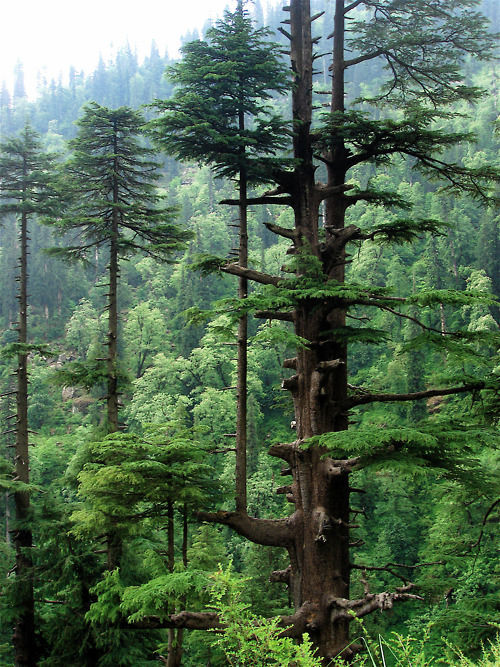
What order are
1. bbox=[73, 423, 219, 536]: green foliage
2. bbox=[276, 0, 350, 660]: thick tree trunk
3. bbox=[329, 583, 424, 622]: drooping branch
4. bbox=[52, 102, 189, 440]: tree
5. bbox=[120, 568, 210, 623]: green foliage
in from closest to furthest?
bbox=[120, 568, 210, 623]: green foliage → bbox=[329, 583, 424, 622]: drooping branch → bbox=[276, 0, 350, 660]: thick tree trunk → bbox=[73, 423, 219, 536]: green foliage → bbox=[52, 102, 189, 440]: tree

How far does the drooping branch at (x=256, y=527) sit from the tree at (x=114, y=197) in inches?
213

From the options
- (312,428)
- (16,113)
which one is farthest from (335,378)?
(16,113)

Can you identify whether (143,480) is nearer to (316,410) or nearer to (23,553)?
(316,410)

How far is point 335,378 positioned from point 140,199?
27.1 feet

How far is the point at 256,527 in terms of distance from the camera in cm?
771

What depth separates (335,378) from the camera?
7957 millimetres

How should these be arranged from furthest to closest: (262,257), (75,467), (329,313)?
(262,257) < (75,467) < (329,313)

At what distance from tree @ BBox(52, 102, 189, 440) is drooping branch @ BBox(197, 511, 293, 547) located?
17.8 ft

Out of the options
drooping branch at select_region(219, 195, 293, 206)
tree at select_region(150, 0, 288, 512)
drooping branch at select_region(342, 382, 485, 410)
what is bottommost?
drooping branch at select_region(342, 382, 485, 410)

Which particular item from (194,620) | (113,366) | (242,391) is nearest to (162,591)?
(194,620)

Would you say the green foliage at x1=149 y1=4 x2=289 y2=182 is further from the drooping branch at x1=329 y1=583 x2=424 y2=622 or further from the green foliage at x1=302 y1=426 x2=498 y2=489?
the drooping branch at x1=329 y1=583 x2=424 y2=622

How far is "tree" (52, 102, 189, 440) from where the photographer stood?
499 inches

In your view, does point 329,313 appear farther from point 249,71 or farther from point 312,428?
point 249,71

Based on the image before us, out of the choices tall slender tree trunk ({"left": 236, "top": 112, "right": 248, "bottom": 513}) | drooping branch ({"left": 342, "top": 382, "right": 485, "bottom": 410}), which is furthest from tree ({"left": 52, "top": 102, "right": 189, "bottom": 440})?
drooping branch ({"left": 342, "top": 382, "right": 485, "bottom": 410})
